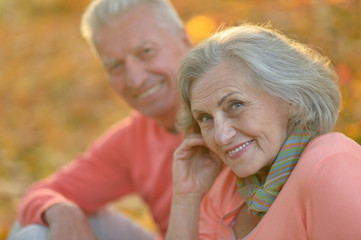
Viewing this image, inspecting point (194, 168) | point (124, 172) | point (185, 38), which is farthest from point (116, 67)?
point (194, 168)

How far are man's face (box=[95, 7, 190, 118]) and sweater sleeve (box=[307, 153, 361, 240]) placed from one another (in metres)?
1.41

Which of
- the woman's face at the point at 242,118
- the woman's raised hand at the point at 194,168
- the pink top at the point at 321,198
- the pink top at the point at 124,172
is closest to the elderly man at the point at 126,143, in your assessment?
the pink top at the point at 124,172

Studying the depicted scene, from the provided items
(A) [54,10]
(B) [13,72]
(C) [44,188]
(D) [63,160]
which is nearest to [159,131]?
(C) [44,188]

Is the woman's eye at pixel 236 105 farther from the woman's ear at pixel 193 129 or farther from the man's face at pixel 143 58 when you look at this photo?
the man's face at pixel 143 58

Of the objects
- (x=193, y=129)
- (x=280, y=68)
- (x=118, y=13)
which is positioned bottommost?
(x=193, y=129)

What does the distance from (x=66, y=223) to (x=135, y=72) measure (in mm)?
911

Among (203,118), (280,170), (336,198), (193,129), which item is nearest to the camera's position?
(336,198)

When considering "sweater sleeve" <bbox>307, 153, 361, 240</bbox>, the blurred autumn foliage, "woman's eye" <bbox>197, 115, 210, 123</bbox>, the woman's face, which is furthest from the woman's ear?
the blurred autumn foliage

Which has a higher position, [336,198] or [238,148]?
[238,148]

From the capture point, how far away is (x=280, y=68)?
1.93m

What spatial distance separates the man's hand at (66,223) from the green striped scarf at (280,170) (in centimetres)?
102

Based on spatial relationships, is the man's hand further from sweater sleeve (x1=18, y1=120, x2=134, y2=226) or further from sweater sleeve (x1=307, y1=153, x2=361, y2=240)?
sweater sleeve (x1=307, y1=153, x2=361, y2=240)

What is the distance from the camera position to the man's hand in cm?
257

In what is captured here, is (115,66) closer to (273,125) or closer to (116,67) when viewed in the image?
(116,67)
